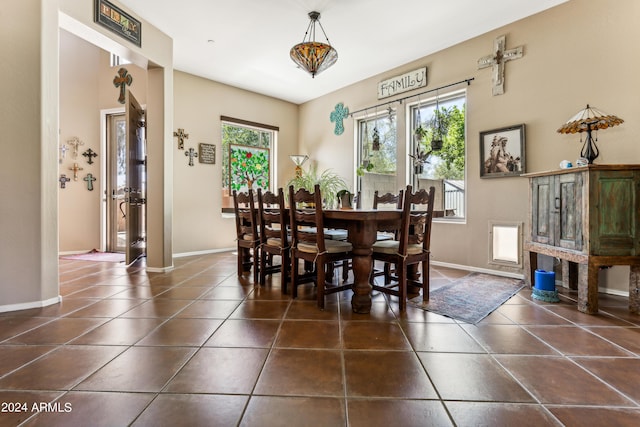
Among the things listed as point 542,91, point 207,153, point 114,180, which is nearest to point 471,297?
point 542,91

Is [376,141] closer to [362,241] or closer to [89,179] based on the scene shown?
[362,241]

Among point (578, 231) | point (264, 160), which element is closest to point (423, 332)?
point (578, 231)

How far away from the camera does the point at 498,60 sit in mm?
3449

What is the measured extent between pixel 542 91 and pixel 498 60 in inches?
24.5

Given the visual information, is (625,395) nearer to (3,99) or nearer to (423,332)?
(423,332)

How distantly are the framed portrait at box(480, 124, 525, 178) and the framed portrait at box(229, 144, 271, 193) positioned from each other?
11.7 feet

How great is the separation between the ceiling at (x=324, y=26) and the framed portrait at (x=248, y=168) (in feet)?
4.45

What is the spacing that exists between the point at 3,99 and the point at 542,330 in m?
4.03

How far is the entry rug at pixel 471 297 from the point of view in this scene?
2.25m

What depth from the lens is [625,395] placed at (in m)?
1.26

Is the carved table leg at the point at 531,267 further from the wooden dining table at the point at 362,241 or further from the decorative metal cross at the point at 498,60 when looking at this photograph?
the decorative metal cross at the point at 498,60

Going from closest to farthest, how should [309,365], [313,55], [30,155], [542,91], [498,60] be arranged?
[309,365], [30,155], [313,55], [542,91], [498,60]

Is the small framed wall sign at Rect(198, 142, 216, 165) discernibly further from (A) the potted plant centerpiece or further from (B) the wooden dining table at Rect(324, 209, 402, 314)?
(B) the wooden dining table at Rect(324, 209, 402, 314)

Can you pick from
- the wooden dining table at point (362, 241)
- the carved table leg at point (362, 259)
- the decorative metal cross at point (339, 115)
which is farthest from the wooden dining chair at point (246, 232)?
the decorative metal cross at point (339, 115)
